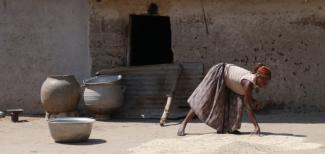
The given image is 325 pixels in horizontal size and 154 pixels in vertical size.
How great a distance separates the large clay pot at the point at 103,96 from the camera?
9625mm

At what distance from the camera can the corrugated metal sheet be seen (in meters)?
10.1

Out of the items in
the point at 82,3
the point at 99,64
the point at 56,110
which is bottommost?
the point at 56,110

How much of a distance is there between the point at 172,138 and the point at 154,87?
2719mm

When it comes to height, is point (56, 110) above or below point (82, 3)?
below

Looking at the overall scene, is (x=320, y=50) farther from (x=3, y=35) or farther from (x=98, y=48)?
(x=3, y=35)

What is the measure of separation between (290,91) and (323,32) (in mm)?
1061

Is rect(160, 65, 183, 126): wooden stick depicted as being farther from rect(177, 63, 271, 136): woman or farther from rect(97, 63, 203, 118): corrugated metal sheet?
rect(177, 63, 271, 136): woman

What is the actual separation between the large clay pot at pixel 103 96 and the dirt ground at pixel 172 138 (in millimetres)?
298

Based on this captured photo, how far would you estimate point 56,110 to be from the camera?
9.71 meters

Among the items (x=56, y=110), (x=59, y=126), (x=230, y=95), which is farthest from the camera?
(x=56, y=110)

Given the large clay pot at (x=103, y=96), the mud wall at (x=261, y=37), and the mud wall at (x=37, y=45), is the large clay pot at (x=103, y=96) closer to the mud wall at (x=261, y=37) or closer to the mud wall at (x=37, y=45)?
the mud wall at (x=37, y=45)

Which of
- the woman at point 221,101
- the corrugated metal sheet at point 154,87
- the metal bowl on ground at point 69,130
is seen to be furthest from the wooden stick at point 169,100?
the metal bowl on ground at point 69,130

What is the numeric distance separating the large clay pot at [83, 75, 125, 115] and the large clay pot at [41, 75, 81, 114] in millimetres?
210

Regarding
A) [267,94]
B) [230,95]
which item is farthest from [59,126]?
[267,94]
